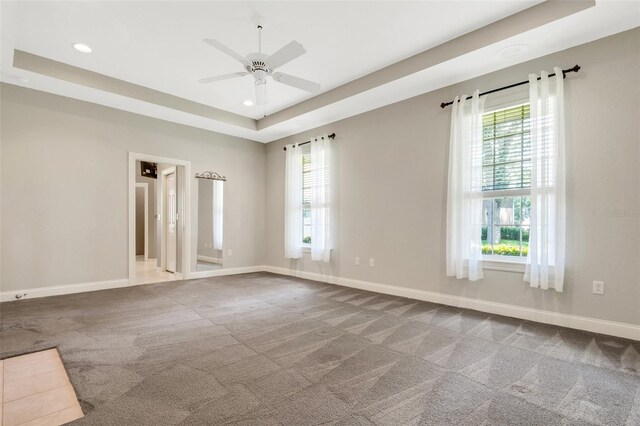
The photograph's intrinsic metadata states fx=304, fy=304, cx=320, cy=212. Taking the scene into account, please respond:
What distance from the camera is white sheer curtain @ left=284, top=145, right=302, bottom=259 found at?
5.91 m

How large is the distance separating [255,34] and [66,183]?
11.6 feet

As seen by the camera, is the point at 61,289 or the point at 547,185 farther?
the point at 61,289

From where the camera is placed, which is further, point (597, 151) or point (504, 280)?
point (504, 280)

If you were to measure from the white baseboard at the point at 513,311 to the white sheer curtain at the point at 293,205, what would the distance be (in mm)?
1173

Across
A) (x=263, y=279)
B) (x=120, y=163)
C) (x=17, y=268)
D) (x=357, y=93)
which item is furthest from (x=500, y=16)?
(x=17, y=268)

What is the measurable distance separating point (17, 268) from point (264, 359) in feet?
13.0

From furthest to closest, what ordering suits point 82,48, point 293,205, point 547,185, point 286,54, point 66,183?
point 293,205
point 66,183
point 82,48
point 547,185
point 286,54

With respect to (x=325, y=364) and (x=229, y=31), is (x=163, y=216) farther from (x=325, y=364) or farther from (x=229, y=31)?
(x=325, y=364)

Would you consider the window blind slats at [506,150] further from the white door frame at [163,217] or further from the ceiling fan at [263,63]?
the white door frame at [163,217]

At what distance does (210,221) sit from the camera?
6.02 meters

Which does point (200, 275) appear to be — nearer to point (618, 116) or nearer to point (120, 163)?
point (120, 163)

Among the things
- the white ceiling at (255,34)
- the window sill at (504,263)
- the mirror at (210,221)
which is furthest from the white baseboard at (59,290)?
the window sill at (504,263)

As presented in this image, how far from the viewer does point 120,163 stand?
4.90 metres

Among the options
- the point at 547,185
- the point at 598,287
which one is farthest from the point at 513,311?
the point at 547,185
